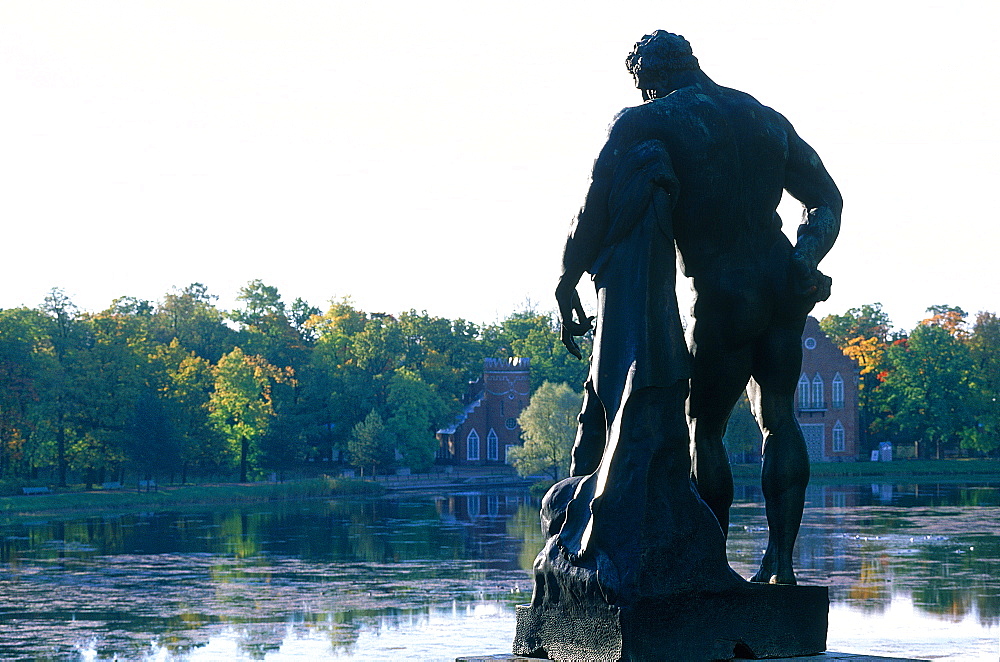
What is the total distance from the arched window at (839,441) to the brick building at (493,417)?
18.7 meters

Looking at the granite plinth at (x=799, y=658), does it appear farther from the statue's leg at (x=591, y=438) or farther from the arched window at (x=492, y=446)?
the arched window at (x=492, y=446)

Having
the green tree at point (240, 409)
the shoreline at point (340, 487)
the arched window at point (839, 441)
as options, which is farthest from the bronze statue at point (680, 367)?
the arched window at point (839, 441)

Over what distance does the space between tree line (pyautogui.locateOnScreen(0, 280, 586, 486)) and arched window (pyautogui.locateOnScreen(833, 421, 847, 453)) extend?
1612 cm

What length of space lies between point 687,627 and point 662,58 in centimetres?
275

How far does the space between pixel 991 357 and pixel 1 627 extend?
72.3 meters

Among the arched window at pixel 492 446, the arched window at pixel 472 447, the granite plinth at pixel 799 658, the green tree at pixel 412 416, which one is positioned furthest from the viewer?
the arched window at pixel 472 447

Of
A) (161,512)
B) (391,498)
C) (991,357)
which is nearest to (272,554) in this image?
(161,512)

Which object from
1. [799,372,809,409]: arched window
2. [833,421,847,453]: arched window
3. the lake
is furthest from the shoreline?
[799,372,809,409]: arched window

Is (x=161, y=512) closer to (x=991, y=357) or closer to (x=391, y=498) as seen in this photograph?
(x=391, y=498)

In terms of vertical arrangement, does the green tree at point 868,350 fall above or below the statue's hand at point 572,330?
above

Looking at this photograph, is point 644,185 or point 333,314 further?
point 333,314

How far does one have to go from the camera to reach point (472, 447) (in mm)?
82938

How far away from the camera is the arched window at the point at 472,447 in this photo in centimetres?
8275

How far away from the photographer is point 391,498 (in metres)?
61.2
